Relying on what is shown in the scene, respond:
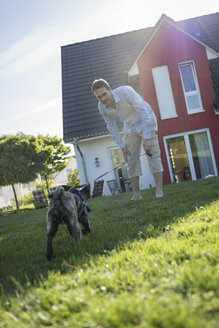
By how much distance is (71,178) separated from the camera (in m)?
31.5

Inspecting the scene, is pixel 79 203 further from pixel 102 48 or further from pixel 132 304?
pixel 102 48

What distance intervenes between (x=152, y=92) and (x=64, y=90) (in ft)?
17.8

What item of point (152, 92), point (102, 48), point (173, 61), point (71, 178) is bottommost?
point (71, 178)

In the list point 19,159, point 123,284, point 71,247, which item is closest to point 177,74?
point 19,159

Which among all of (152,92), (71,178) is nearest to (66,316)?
(152,92)

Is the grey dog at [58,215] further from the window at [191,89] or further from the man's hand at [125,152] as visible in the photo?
the window at [191,89]

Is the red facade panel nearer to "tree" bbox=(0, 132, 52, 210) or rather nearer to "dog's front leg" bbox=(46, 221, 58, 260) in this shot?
"tree" bbox=(0, 132, 52, 210)

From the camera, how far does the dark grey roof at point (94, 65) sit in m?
13.5

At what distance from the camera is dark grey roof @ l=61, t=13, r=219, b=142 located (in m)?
13.5

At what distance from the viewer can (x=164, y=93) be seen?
1218 centimetres

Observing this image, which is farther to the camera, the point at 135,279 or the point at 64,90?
the point at 64,90

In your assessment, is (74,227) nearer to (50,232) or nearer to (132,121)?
(50,232)

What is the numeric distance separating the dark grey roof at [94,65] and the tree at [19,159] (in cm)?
517

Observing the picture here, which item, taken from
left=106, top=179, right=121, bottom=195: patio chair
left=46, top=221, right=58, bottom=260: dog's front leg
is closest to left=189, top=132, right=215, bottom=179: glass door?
left=106, top=179, right=121, bottom=195: patio chair
